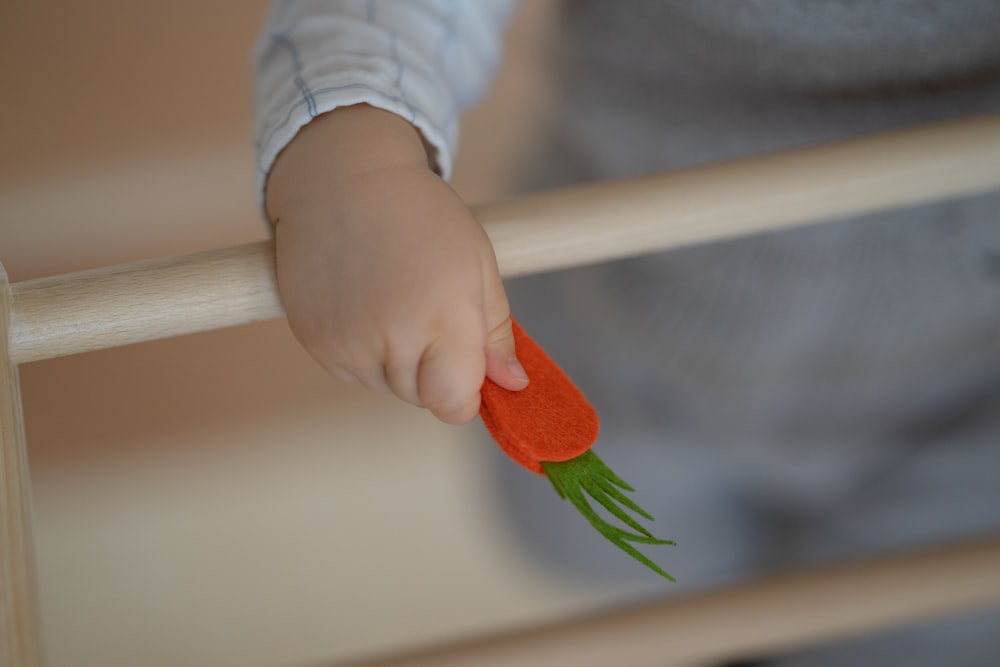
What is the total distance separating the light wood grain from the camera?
9.5 inches

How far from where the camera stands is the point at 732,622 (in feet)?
1.35

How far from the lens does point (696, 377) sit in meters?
0.50

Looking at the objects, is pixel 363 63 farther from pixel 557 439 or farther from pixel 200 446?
pixel 200 446

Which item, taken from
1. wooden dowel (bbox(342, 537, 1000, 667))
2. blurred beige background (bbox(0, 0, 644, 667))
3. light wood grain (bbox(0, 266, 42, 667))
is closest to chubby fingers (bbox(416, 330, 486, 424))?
light wood grain (bbox(0, 266, 42, 667))

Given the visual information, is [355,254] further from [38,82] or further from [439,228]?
[38,82]

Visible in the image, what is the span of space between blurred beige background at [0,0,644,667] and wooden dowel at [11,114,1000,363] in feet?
1.70

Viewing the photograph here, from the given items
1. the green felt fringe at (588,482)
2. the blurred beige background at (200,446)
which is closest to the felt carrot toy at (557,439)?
the green felt fringe at (588,482)

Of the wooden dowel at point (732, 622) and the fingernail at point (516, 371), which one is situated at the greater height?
the fingernail at point (516, 371)

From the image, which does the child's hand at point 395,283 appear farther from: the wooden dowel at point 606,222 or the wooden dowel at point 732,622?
Answer: the wooden dowel at point 732,622

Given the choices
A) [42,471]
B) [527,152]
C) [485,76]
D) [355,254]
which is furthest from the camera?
[42,471]

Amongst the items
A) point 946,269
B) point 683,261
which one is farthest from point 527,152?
point 946,269

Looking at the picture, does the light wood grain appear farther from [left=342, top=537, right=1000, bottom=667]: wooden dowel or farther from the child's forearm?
[left=342, top=537, right=1000, bottom=667]: wooden dowel

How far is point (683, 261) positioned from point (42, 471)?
0.57 meters

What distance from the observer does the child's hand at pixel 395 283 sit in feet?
0.78
